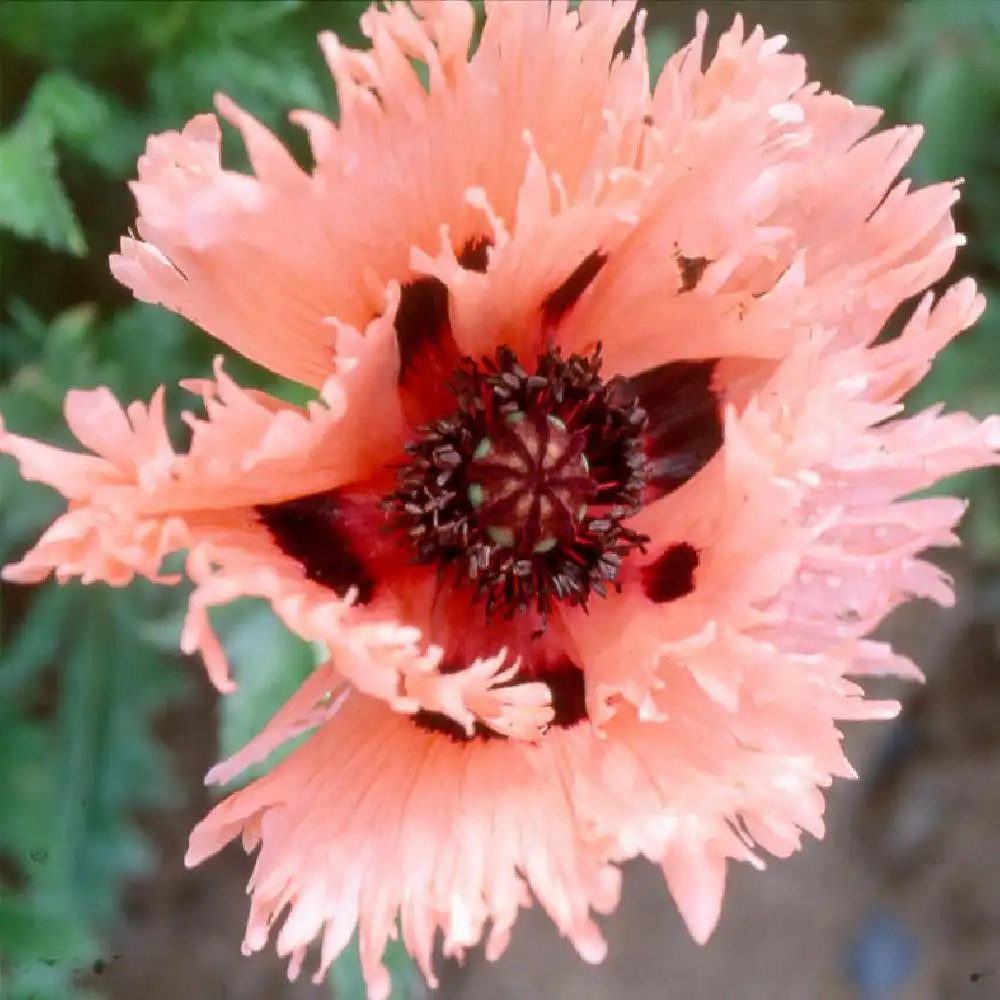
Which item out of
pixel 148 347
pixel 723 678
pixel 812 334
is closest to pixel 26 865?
pixel 148 347

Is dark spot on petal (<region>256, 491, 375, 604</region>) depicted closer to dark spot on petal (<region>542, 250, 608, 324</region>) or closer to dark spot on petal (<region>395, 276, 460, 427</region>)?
dark spot on petal (<region>395, 276, 460, 427</region>)

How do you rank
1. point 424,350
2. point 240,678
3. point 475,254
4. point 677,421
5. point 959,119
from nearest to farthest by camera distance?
point 475,254 < point 424,350 < point 677,421 < point 240,678 < point 959,119

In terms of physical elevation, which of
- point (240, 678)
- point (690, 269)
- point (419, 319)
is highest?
point (690, 269)

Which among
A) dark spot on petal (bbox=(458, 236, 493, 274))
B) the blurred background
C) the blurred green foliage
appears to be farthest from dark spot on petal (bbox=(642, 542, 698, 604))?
the blurred green foliage

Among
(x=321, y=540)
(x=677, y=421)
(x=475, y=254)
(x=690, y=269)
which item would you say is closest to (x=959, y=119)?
(x=677, y=421)

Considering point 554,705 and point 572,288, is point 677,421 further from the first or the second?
point 554,705

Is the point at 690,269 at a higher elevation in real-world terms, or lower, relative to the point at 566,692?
higher

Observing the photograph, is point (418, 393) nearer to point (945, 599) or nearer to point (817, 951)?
point (945, 599)
